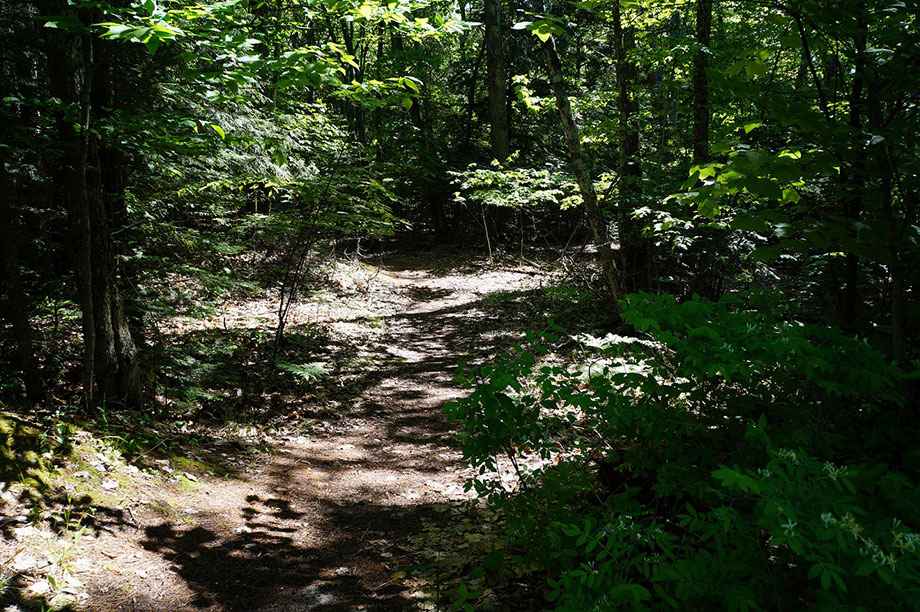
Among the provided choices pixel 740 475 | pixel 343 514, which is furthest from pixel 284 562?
pixel 740 475

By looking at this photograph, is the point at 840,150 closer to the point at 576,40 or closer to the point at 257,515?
the point at 257,515

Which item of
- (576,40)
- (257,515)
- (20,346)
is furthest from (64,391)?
(576,40)

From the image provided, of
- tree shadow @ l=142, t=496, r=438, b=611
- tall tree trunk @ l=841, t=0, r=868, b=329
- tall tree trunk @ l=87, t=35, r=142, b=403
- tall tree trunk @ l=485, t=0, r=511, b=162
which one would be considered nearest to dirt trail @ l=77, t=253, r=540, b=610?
tree shadow @ l=142, t=496, r=438, b=611

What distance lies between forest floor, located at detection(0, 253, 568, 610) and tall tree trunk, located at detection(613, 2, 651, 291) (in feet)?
9.78

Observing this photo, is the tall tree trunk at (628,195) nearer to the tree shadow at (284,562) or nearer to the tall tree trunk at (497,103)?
the tree shadow at (284,562)

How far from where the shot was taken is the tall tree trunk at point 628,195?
8.76 meters

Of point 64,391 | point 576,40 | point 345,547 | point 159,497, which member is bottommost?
point 345,547

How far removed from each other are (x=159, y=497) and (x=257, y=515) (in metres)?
0.78

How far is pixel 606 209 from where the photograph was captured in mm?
9367

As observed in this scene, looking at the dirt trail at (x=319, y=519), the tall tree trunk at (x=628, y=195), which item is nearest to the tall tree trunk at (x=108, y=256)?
the dirt trail at (x=319, y=519)

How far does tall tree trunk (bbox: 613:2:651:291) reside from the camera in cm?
876

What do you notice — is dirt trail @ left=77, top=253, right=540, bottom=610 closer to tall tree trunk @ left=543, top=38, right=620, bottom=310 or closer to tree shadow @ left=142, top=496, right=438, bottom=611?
tree shadow @ left=142, top=496, right=438, bottom=611

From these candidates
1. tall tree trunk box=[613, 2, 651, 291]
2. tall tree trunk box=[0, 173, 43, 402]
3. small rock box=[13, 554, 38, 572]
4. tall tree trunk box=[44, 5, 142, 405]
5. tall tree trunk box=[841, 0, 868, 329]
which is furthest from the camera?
tall tree trunk box=[613, 2, 651, 291]

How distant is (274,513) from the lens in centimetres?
482
